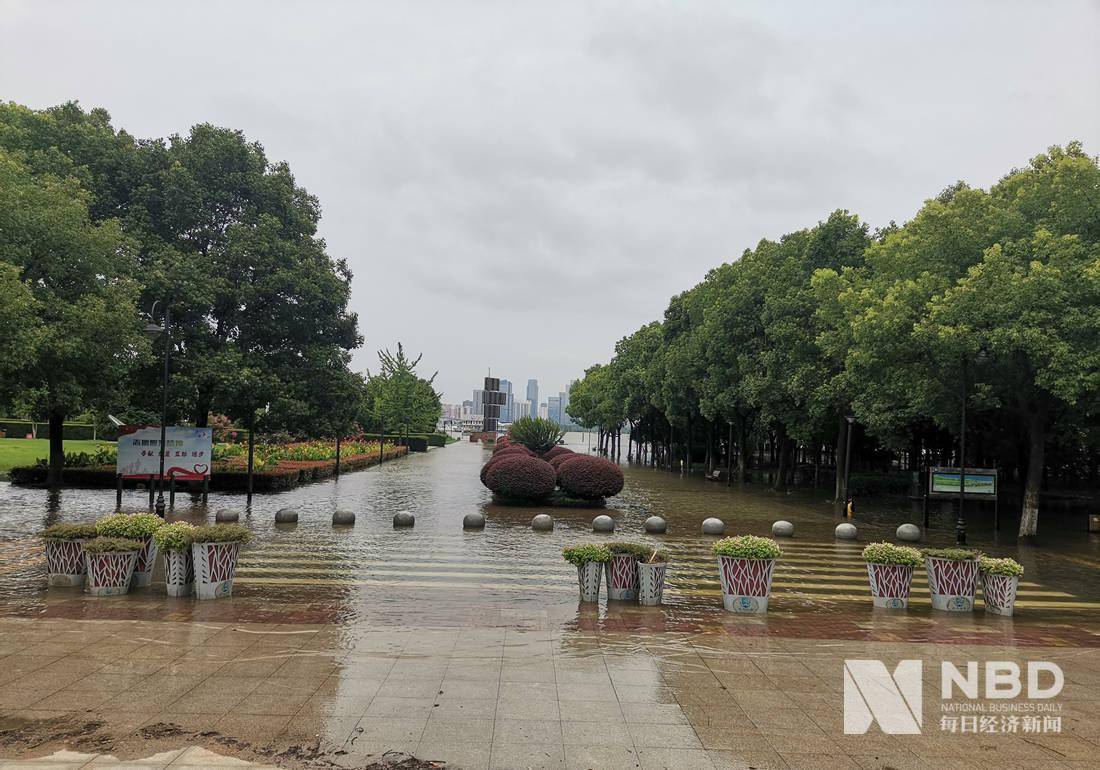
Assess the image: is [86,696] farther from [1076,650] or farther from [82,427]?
[82,427]

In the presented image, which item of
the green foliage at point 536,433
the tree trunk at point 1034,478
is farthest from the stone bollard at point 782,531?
the green foliage at point 536,433

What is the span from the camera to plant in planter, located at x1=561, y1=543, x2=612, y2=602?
34.9 ft

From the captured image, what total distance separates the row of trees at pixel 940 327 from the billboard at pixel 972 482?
3.55 ft

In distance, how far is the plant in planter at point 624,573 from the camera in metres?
10.8

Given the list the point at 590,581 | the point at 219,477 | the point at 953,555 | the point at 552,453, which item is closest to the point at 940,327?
the point at 953,555

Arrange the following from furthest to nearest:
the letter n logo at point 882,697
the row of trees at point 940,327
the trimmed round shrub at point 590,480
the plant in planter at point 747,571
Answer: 1. the trimmed round shrub at point 590,480
2. the row of trees at point 940,327
3. the plant in planter at point 747,571
4. the letter n logo at point 882,697

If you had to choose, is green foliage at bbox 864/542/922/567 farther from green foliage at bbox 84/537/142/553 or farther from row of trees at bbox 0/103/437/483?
row of trees at bbox 0/103/437/483

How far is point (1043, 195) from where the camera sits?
2070 centimetres

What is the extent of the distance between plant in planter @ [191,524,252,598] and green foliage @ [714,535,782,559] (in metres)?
7.06

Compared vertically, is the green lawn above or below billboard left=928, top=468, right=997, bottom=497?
below

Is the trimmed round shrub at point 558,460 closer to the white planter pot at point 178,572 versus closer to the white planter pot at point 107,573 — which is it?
the white planter pot at point 178,572

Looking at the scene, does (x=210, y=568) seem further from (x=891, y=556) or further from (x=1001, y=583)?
(x=1001, y=583)

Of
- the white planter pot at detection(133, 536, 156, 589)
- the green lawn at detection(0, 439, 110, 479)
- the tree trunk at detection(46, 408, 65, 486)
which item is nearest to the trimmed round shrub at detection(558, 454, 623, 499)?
the white planter pot at detection(133, 536, 156, 589)

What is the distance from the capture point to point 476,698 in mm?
6473
